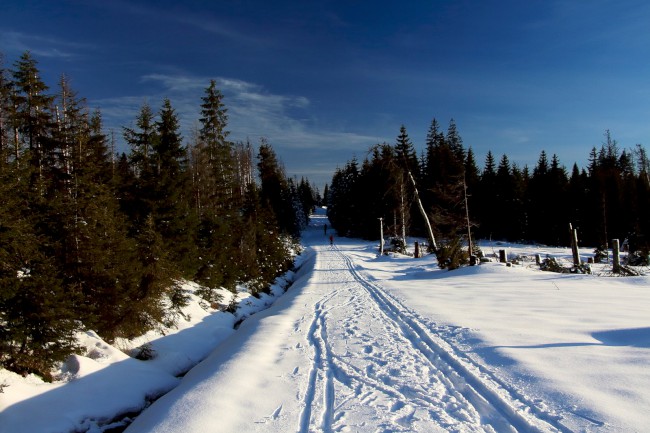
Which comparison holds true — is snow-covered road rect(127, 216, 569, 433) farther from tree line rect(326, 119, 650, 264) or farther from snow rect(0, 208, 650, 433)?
tree line rect(326, 119, 650, 264)

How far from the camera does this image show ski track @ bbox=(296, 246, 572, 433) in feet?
14.5

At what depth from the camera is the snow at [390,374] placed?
459 centimetres

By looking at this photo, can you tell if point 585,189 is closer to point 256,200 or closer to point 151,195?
point 256,200

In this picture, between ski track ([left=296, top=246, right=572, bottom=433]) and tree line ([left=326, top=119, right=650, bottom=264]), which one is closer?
ski track ([left=296, top=246, right=572, bottom=433])

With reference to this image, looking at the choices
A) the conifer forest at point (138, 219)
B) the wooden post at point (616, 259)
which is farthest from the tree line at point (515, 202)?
the wooden post at point (616, 259)

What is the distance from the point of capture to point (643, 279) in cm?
1289

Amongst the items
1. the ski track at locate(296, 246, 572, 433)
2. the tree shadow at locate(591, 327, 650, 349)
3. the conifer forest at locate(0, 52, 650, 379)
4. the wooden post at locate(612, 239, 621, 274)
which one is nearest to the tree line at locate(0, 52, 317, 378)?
the conifer forest at locate(0, 52, 650, 379)

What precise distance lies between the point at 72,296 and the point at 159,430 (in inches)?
191

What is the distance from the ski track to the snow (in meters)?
0.02

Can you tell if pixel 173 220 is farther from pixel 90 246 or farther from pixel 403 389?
pixel 403 389

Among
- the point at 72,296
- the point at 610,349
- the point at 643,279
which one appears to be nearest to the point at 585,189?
the point at 643,279

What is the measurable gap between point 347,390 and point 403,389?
0.78m

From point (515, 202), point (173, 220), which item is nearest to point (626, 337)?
point (173, 220)

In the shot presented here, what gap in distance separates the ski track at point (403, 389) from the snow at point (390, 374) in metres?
0.02
